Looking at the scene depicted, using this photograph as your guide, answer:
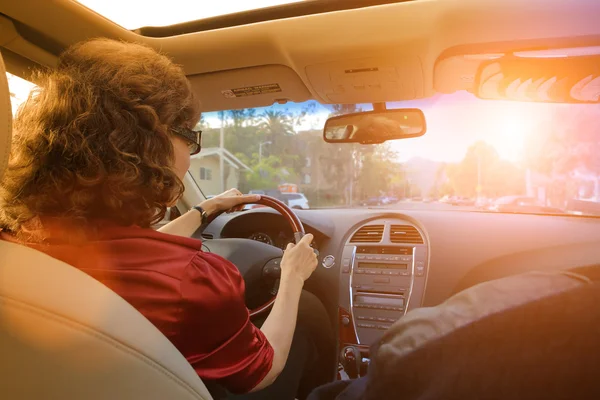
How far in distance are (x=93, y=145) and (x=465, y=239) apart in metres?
2.55

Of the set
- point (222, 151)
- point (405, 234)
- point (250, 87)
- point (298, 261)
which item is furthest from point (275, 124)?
point (298, 261)

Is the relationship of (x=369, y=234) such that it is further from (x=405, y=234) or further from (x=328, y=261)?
(x=328, y=261)

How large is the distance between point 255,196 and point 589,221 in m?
2.20

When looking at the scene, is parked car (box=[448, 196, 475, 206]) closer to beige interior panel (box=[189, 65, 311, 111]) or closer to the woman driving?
beige interior panel (box=[189, 65, 311, 111])

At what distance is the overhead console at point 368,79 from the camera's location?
9.60 feet

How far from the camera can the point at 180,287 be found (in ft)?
3.99

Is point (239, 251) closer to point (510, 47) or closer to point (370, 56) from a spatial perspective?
point (370, 56)

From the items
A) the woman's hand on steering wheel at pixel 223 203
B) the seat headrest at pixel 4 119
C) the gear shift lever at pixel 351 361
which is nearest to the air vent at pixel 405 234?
the gear shift lever at pixel 351 361

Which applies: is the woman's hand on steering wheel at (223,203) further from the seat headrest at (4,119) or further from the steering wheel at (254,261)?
the seat headrest at (4,119)

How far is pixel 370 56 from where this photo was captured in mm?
2836

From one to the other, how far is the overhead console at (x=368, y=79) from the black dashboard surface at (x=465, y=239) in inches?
34.1

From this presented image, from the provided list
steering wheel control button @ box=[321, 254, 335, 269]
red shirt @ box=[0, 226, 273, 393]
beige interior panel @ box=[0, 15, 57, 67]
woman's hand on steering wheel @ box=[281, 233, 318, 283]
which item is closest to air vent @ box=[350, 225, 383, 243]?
steering wheel control button @ box=[321, 254, 335, 269]

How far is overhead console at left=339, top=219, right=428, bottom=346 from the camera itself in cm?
317

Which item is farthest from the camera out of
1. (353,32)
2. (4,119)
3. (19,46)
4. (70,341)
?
(19,46)
